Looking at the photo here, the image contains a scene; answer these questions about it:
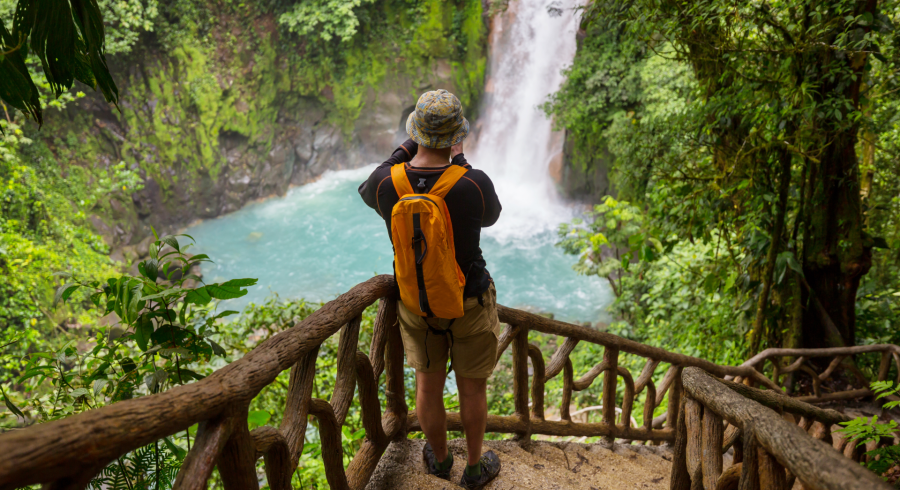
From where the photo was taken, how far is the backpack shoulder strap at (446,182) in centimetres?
155

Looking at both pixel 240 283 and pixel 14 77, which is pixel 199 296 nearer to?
pixel 240 283

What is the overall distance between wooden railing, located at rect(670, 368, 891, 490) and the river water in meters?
8.55

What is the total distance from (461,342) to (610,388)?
145 centimetres

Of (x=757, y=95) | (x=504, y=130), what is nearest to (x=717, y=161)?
(x=757, y=95)

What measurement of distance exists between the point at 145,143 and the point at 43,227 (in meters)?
4.83

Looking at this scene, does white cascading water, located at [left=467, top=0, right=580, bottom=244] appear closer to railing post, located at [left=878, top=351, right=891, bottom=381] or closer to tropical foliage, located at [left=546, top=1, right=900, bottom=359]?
tropical foliage, located at [left=546, top=1, right=900, bottom=359]

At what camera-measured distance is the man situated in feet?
5.20

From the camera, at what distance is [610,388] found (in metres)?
2.88

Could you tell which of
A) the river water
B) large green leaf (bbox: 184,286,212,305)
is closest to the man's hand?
large green leaf (bbox: 184,286,212,305)

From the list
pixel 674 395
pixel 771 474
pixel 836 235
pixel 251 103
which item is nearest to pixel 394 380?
pixel 771 474

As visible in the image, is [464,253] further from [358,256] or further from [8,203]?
[358,256]

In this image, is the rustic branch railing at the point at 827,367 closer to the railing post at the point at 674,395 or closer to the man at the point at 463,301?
the railing post at the point at 674,395

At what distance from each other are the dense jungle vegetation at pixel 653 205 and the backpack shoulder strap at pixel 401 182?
1.69 ft

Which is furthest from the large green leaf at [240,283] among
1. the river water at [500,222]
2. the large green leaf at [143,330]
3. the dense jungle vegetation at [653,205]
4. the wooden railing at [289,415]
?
the river water at [500,222]
